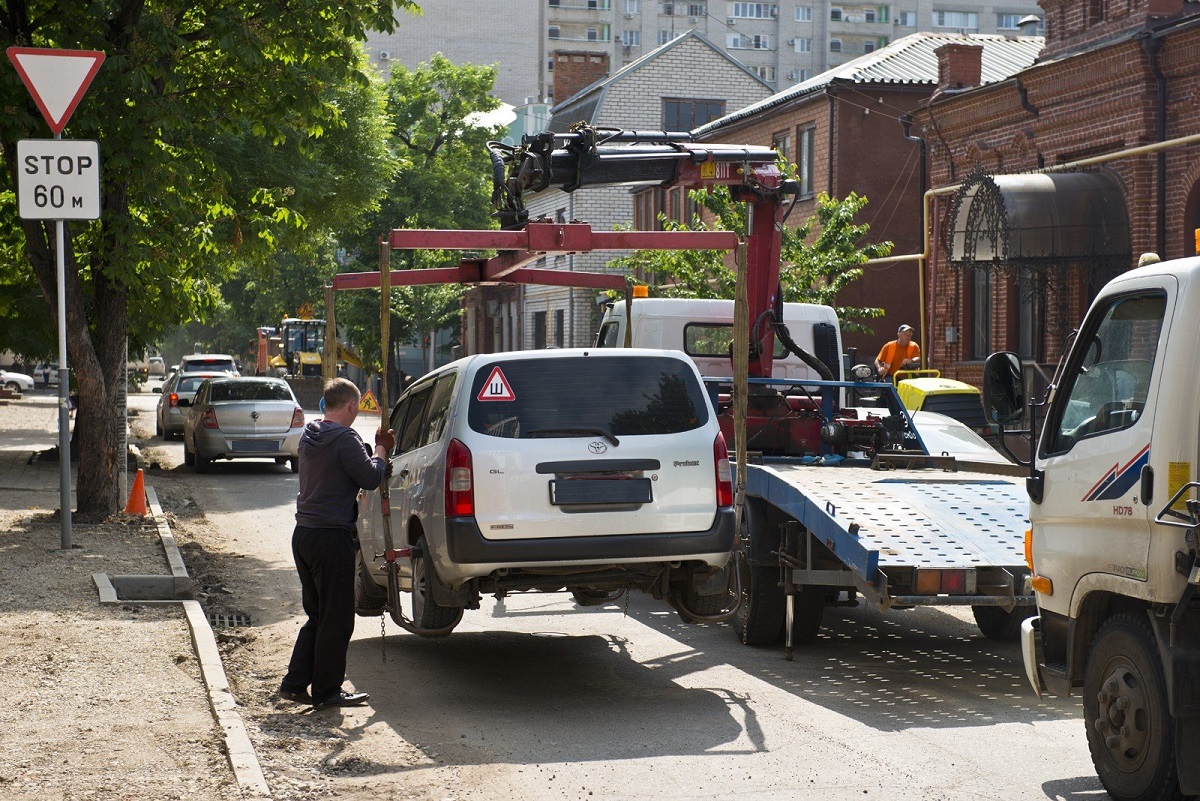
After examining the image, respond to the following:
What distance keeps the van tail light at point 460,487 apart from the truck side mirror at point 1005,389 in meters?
2.78

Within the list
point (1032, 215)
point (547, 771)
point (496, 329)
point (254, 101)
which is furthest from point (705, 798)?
point (496, 329)

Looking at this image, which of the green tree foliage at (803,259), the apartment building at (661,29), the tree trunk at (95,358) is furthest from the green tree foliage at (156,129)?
the apartment building at (661,29)

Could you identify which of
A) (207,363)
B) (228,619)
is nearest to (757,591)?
(228,619)

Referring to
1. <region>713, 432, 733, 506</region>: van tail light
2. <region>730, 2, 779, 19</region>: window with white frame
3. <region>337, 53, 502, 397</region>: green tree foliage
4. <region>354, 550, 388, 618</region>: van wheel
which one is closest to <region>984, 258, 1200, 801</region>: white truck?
<region>713, 432, 733, 506</region>: van tail light

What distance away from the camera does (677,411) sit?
8508mm

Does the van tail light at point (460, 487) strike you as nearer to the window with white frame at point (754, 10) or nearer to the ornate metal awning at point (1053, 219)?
the ornate metal awning at point (1053, 219)

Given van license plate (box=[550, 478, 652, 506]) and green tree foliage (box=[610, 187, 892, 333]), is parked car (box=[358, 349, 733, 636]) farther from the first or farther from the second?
green tree foliage (box=[610, 187, 892, 333])

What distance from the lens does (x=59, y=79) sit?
1153cm

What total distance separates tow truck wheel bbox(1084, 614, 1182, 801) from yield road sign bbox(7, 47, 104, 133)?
8.58m

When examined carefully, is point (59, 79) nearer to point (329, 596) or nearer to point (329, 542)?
point (329, 542)

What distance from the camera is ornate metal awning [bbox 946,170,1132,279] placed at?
22547 mm

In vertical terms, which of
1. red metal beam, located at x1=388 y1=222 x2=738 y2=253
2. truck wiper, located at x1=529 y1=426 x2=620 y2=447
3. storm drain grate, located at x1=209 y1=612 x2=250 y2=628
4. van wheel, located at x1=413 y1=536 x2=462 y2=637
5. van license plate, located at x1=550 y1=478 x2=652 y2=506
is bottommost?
storm drain grate, located at x1=209 y1=612 x2=250 y2=628

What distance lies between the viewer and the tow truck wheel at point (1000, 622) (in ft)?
32.4

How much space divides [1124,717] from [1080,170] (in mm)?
18915
